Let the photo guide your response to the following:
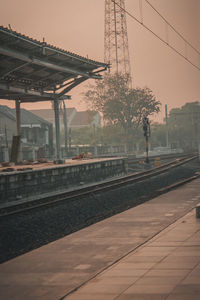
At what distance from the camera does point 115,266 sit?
8.09m

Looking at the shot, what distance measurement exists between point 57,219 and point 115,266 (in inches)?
286

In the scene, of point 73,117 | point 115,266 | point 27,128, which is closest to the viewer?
point 115,266

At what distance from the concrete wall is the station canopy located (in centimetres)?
405

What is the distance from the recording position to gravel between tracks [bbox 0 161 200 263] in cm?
1184

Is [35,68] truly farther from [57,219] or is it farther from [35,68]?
[57,219]

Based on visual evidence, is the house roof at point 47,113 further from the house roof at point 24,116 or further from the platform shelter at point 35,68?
the platform shelter at point 35,68

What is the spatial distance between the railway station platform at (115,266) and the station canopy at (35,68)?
9348 mm

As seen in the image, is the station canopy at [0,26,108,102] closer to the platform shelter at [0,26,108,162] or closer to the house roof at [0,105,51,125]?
the platform shelter at [0,26,108,162]

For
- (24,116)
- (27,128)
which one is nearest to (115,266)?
(27,128)

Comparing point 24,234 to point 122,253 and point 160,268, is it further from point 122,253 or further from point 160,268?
point 160,268

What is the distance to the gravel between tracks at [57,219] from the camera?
1184 cm

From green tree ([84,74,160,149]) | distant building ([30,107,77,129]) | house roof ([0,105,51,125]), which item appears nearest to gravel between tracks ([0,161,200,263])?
house roof ([0,105,51,125])

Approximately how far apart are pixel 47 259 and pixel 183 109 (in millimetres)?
179973

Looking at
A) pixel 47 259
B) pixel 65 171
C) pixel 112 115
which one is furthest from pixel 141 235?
pixel 112 115
